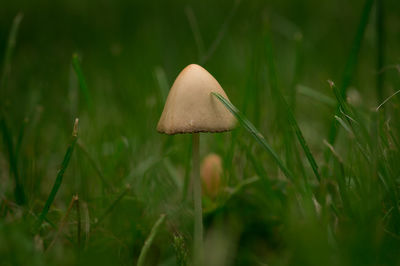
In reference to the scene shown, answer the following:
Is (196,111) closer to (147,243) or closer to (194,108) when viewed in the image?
(194,108)

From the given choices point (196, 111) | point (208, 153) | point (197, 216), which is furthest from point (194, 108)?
point (208, 153)

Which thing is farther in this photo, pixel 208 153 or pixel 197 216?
pixel 208 153

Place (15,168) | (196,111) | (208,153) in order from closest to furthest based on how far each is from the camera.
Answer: (196,111)
(15,168)
(208,153)

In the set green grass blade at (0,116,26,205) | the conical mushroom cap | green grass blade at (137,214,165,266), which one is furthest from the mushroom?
green grass blade at (0,116,26,205)

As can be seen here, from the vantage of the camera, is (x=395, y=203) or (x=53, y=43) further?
(x=53, y=43)

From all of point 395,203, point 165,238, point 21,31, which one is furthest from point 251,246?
point 21,31

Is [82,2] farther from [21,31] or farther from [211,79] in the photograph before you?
[211,79]

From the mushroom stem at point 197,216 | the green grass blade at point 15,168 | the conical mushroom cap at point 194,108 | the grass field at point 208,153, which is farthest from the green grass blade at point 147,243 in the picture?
the green grass blade at point 15,168
